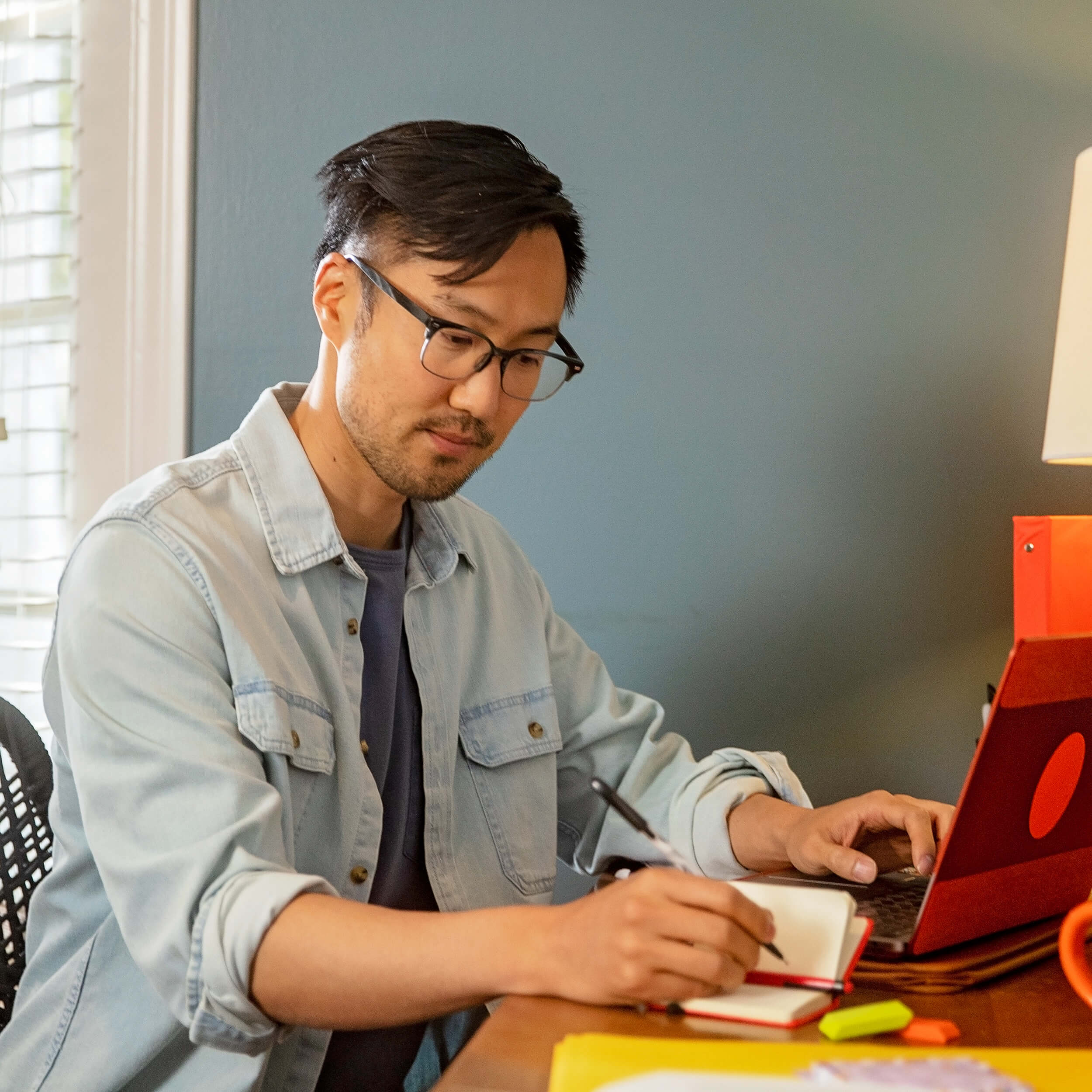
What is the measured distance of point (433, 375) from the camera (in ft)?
3.80

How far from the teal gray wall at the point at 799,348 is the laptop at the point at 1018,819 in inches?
29.3

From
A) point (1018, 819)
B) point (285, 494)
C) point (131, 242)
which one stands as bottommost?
point (1018, 819)

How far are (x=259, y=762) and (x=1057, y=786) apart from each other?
2.01 ft

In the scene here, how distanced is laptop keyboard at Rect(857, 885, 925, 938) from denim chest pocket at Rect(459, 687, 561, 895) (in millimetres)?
419

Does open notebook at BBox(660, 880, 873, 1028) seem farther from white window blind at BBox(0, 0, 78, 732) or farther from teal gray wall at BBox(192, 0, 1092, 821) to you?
white window blind at BBox(0, 0, 78, 732)

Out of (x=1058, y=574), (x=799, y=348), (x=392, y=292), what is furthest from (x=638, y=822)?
(x=799, y=348)

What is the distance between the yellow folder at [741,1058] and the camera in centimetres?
59

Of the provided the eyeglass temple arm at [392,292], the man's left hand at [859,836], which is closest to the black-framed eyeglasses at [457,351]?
the eyeglass temple arm at [392,292]

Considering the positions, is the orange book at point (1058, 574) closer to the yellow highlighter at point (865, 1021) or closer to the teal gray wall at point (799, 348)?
the teal gray wall at point (799, 348)

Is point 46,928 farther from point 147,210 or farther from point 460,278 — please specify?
point 147,210

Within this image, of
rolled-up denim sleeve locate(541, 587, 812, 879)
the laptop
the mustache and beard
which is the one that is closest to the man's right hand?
the laptop

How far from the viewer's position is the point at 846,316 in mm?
1678

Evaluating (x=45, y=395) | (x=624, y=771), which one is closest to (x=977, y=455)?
(x=624, y=771)

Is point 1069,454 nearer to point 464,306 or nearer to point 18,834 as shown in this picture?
point 464,306
